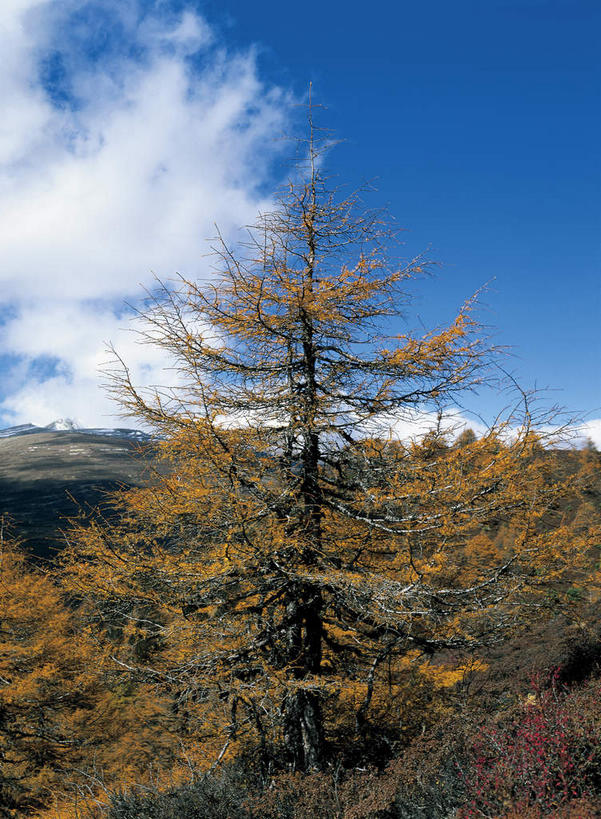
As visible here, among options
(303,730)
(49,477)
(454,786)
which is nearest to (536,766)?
→ (454,786)

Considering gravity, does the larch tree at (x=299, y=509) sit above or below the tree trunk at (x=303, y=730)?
above

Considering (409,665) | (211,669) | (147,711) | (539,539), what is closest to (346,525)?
(211,669)

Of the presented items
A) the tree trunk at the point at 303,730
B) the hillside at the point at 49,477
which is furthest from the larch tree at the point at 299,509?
the hillside at the point at 49,477

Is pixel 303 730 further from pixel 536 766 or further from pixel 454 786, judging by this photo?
pixel 536 766

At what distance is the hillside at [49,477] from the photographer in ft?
245

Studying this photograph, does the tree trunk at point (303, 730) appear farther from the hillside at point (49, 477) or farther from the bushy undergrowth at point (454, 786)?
the hillside at point (49, 477)

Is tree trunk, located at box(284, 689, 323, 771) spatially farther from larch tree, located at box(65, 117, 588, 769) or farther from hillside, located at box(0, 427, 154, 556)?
hillside, located at box(0, 427, 154, 556)

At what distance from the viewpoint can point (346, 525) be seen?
5973 mm

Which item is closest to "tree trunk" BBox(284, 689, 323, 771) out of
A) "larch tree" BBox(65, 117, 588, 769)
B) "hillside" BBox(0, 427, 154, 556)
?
"larch tree" BBox(65, 117, 588, 769)

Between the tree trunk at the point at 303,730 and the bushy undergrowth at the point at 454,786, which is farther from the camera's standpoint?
the tree trunk at the point at 303,730

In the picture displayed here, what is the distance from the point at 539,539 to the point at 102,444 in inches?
7012

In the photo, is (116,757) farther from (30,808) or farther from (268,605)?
(268,605)

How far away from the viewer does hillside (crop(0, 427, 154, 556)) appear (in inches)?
2944

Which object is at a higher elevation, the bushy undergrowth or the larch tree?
the larch tree
